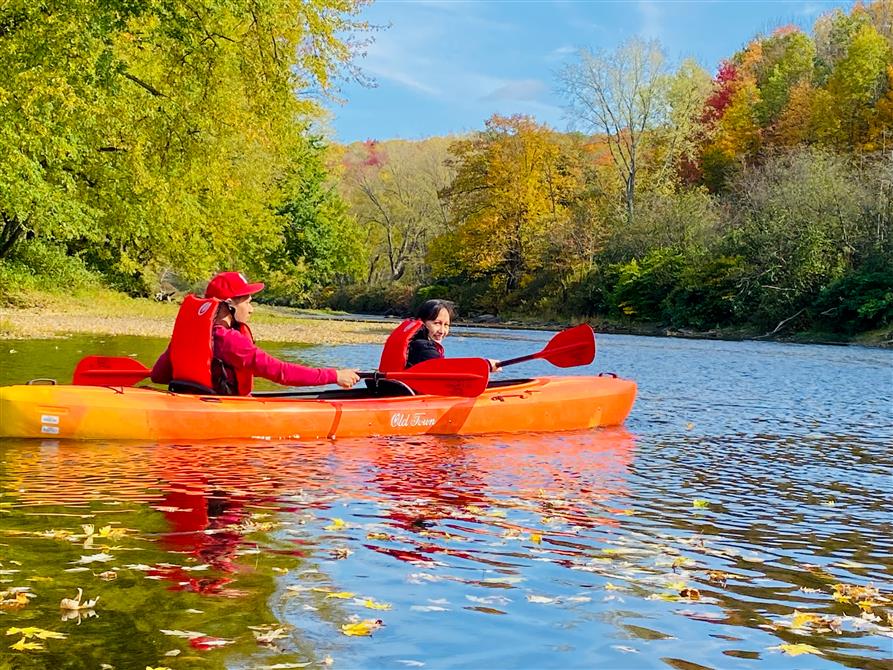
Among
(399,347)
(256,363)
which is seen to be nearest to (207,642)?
(256,363)

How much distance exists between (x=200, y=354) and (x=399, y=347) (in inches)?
85.0

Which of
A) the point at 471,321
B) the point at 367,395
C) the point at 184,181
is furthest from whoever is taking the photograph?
the point at 471,321

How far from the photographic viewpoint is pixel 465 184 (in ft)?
158

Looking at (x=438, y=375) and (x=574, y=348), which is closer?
(x=438, y=375)

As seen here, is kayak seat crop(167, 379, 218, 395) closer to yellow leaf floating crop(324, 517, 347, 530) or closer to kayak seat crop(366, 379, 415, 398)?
kayak seat crop(366, 379, 415, 398)

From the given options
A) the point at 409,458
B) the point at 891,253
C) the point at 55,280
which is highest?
the point at 891,253

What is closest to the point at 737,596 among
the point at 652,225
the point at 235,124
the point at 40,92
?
the point at 40,92

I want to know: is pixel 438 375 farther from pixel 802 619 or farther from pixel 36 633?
pixel 36 633

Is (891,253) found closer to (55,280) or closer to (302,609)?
(55,280)

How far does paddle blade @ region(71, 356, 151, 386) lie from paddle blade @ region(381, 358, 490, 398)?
2.27 m

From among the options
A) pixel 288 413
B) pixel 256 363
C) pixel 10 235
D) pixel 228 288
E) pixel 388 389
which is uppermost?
pixel 10 235

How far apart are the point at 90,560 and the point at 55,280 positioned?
2261 centimetres

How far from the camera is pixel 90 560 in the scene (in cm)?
427

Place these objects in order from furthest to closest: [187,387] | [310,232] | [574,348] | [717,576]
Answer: [310,232] < [574,348] < [187,387] < [717,576]
